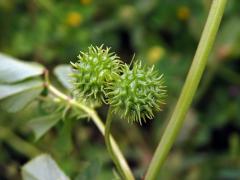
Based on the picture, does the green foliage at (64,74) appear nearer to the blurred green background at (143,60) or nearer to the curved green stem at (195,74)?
the curved green stem at (195,74)

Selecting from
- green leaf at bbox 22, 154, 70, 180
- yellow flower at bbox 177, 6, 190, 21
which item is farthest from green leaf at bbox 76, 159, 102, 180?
yellow flower at bbox 177, 6, 190, 21

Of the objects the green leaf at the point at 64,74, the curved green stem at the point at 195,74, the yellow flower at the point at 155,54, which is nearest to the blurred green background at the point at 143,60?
the yellow flower at the point at 155,54

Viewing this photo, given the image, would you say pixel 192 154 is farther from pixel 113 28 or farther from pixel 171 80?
pixel 113 28

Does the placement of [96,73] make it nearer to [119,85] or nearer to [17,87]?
[119,85]

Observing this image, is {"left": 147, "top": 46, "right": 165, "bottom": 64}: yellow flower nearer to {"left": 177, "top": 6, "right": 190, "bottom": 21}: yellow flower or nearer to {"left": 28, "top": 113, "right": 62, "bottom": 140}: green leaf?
{"left": 177, "top": 6, "right": 190, "bottom": 21}: yellow flower

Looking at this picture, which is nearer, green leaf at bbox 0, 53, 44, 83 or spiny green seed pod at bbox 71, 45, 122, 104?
spiny green seed pod at bbox 71, 45, 122, 104
